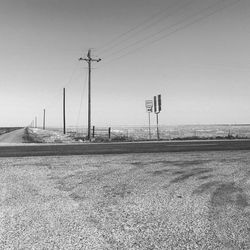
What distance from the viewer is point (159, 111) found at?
88.0 ft

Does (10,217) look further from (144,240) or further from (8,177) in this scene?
(8,177)

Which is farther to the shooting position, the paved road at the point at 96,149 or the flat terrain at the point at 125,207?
the paved road at the point at 96,149

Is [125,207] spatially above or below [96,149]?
below

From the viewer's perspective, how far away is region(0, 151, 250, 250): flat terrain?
3.93 metres

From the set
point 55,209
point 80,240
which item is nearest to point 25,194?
point 55,209

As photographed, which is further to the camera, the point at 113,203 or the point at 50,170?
the point at 50,170

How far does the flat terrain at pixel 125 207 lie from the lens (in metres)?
3.93

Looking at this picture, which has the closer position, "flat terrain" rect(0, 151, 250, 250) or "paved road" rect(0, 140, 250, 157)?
"flat terrain" rect(0, 151, 250, 250)

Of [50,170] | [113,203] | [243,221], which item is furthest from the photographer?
[50,170]

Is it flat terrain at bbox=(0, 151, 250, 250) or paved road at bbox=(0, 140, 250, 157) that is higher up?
paved road at bbox=(0, 140, 250, 157)

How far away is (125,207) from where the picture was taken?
17.6ft

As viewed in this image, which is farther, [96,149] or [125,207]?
[96,149]

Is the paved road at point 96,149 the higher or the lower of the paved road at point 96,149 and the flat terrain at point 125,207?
the higher

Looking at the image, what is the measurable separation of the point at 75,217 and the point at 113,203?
0.97 meters
